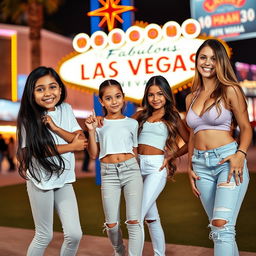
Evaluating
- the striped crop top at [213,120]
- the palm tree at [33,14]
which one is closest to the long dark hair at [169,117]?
the striped crop top at [213,120]

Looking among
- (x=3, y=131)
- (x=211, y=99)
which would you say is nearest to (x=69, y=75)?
(x=211, y=99)

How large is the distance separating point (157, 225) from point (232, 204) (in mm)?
1357

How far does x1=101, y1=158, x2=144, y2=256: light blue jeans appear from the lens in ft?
13.3

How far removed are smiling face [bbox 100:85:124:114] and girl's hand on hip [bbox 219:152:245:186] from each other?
4.13ft

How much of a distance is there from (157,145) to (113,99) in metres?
0.60

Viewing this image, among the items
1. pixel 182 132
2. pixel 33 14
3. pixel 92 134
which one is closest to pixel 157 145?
pixel 182 132

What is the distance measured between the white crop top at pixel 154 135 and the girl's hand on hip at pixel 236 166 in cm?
121

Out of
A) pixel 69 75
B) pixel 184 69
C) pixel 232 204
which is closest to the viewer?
pixel 232 204

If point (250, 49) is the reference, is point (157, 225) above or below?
below

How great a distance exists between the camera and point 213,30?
1061 inches

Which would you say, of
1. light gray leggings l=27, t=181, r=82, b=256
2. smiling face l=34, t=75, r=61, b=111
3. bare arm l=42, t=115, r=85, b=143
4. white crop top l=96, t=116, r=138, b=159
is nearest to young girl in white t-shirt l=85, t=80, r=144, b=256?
white crop top l=96, t=116, r=138, b=159

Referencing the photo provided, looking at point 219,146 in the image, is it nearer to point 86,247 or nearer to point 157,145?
point 157,145

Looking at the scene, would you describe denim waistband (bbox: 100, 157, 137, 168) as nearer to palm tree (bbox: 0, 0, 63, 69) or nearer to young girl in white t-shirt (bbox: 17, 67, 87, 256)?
young girl in white t-shirt (bbox: 17, 67, 87, 256)

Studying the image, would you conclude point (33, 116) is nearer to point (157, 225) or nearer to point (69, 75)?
point (157, 225)
